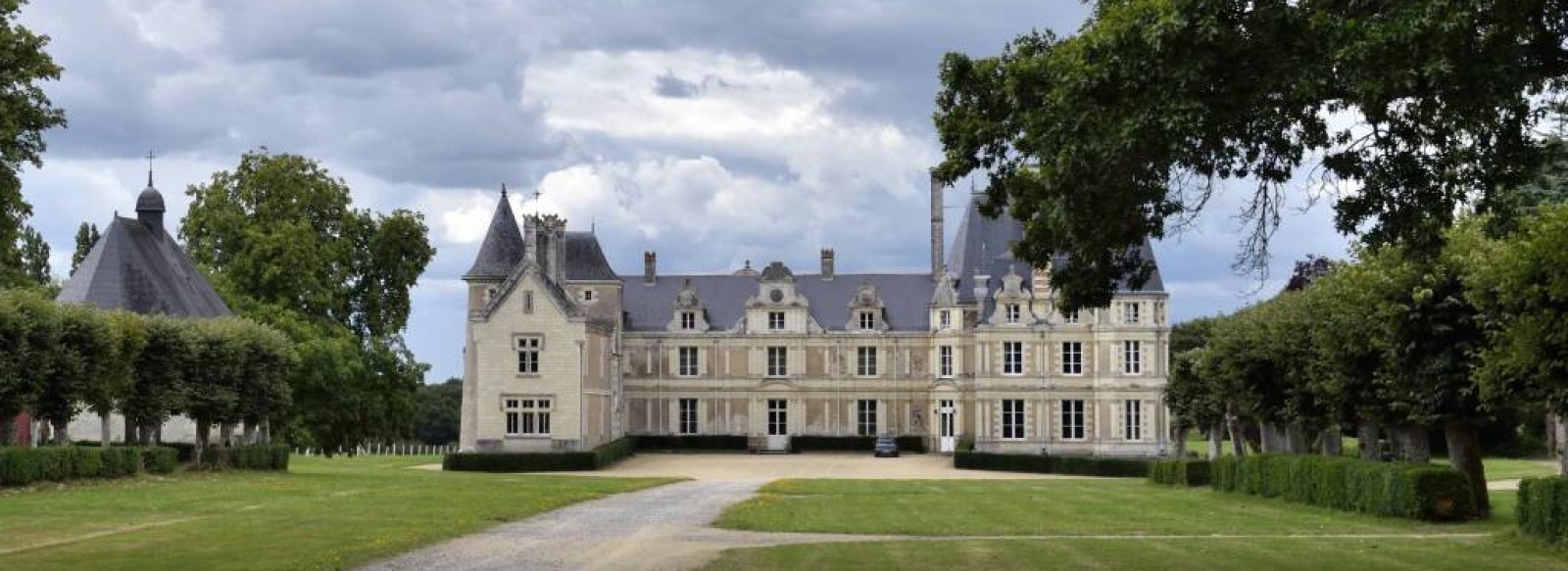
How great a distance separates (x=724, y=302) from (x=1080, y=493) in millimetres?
39241

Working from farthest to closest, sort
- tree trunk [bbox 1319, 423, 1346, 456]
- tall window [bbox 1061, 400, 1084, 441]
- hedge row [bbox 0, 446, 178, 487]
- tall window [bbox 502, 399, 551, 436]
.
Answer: tall window [bbox 1061, 400, 1084, 441], tall window [bbox 502, 399, 551, 436], tree trunk [bbox 1319, 423, 1346, 456], hedge row [bbox 0, 446, 178, 487]

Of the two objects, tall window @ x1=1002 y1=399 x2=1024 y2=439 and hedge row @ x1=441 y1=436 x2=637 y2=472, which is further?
tall window @ x1=1002 y1=399 x2=1024 y2=439

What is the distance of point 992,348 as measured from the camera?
68.1 meters

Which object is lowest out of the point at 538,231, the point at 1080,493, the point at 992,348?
the point at 1080,493

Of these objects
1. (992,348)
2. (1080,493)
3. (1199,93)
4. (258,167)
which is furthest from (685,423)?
(1199,93)

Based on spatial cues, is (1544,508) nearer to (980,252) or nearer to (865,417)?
(980,252)

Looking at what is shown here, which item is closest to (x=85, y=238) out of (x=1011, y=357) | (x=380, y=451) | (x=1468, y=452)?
(x=380, y=451)

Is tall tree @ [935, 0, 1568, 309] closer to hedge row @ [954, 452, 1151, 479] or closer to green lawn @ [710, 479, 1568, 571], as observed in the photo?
green lawn @ [710, 479, 1568, 571]

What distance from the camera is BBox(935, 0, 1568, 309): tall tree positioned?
45.7 feet

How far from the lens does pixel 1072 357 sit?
67750 millimetres

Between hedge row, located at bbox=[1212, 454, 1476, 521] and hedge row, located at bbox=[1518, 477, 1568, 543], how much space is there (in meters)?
3.87

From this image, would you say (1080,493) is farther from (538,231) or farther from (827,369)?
(827,369)

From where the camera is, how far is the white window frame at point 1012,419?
67.9m

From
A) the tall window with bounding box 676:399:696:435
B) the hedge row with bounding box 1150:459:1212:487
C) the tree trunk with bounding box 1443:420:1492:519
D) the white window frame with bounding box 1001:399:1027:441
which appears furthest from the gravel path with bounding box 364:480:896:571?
the tall window with bounding box 676:399:696:435
